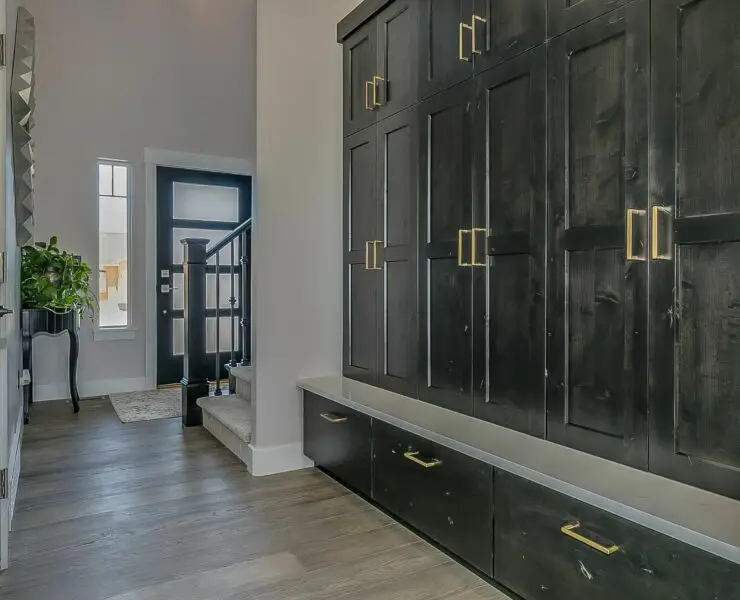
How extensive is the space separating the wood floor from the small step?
9 centimetres

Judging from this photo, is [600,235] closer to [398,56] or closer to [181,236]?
[398,56]

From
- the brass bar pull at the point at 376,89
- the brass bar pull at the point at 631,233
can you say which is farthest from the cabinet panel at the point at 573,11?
the brass bar pull at the point at 376,89

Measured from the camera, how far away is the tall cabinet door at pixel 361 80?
2902 mm

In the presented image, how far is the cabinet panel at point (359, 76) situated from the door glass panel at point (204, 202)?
295 centimetres

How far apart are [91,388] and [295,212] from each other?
3.19 meters

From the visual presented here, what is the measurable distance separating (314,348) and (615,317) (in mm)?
1826

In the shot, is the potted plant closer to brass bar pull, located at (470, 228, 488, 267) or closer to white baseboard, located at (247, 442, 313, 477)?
white baseboard, located at (247, 442, 313, 477)

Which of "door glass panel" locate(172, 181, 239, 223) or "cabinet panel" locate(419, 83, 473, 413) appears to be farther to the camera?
"door glass panel" locate(172, 181, 239, 223)

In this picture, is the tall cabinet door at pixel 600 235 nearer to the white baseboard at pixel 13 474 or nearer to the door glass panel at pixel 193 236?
the white baseboard at pixel 13 474

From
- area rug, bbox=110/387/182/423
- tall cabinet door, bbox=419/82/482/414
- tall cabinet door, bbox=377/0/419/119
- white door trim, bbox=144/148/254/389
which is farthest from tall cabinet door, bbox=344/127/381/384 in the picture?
white door trim, bbox=144/148/254/389

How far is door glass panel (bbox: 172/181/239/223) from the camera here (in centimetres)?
559

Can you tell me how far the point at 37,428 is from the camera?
396 centimetres

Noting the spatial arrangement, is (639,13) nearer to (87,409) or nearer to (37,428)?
(37,428)

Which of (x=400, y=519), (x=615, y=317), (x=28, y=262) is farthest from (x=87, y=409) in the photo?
(x=615, y=317)
